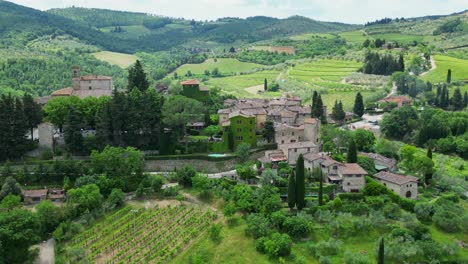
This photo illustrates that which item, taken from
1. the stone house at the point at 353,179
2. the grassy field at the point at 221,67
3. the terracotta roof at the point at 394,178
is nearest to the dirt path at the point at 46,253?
the stone house at the point at 353,179

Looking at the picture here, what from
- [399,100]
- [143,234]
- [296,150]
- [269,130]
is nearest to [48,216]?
[143,234]

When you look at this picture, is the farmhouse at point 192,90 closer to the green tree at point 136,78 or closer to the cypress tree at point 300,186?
the green tree at point 136,78

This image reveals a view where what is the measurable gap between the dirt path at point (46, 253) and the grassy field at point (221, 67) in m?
109

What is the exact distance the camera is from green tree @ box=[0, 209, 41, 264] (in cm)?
4212

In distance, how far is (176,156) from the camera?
6159 centimetres

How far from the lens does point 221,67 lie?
159 m

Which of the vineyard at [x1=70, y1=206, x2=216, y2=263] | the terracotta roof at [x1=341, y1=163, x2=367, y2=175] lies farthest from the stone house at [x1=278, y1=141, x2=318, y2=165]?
the vineyard at [x1=70, y1=206, x2=216, y2=263]

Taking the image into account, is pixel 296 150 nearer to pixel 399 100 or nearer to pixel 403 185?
pixel 403 185

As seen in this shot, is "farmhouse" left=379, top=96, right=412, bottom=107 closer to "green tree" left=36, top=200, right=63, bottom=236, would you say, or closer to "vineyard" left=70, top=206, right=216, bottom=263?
"vineyard" left=70, top=206, right=216, bottom=263

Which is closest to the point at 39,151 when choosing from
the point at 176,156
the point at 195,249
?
the point at 176,156

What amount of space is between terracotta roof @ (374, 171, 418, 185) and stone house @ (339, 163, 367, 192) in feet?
10.8

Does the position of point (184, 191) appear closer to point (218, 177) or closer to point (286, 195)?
point (218, 177)

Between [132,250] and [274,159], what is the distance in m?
21.8

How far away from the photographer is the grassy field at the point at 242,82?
11762 centimetres
